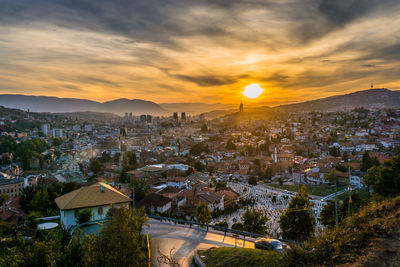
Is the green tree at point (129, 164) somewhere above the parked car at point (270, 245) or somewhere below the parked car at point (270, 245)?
below

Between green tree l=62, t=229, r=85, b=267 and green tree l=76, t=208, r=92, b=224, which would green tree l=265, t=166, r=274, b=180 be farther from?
green tree l=62, t=229, r=85, b=267

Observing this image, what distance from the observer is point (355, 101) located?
465 ft

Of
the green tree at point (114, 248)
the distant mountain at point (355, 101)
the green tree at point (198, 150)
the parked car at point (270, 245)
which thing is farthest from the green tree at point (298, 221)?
the distant mountain at point (355, 101)

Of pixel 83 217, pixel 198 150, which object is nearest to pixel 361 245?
pixel 83 217

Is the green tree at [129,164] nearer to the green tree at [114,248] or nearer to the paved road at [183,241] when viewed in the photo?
the paved road at [183,241]

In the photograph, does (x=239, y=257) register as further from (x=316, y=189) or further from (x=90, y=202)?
(x=316, y=189)

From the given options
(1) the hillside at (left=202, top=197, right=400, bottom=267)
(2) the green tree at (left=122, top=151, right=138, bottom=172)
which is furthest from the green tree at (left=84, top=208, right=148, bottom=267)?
(2) the green tree at (left=122, top=151, right=138, bottom=172)

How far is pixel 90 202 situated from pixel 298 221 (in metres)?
7.49

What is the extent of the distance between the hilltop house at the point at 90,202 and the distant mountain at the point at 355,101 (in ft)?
451

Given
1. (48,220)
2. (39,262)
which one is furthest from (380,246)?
(48,220)

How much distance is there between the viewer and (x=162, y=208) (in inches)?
611

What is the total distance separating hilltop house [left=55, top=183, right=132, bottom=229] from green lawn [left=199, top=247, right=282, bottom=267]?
13.5 ft

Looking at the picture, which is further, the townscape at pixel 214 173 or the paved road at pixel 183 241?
the townscape at pixel 214 173

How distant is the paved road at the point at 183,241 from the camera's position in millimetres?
7198
